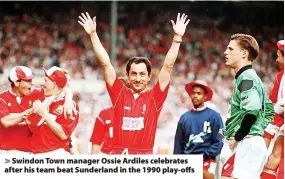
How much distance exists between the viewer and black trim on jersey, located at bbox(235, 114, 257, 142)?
695cm

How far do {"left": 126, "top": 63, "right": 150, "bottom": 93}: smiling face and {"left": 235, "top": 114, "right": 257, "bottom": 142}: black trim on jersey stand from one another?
104 centimetres

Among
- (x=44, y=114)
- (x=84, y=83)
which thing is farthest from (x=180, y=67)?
(x=44, y=114)

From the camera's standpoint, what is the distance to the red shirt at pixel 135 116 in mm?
7656

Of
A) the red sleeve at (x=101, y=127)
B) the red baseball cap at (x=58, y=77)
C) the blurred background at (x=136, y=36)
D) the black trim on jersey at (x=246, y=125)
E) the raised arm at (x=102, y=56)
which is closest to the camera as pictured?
the black trim on jersey at (x=246, y=125)

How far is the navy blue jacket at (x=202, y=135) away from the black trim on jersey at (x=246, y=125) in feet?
8.04

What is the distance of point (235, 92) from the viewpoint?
714 centimetres

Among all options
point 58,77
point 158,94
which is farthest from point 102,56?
point 58,77

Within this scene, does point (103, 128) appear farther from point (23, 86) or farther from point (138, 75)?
point (138, 75)

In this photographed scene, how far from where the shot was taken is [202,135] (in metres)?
9.50

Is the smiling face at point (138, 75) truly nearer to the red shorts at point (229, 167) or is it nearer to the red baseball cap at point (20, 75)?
the red shorts at point (229, 167)

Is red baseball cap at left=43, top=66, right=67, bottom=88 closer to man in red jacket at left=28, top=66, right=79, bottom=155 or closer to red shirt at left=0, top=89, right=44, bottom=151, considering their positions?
man in red jacket at left=28, top=66, right=79, bottom=155

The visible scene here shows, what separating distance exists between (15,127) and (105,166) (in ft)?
6.28

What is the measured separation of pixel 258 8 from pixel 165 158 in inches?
802

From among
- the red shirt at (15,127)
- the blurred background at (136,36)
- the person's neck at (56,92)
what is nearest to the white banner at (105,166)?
the person's neck at (56,92)
